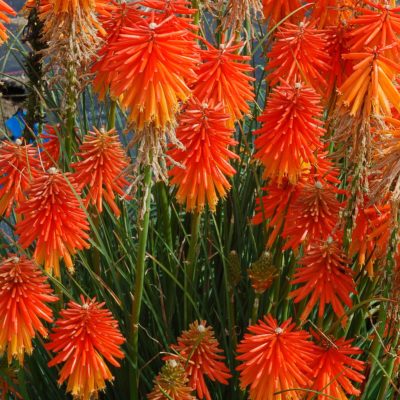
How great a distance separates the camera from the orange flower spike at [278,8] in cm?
310

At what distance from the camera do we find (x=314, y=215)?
2492mm

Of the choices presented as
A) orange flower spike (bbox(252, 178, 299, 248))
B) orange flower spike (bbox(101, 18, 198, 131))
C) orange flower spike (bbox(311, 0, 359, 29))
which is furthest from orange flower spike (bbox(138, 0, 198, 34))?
orange flower spike (bbox(311, 0, 359, 29))

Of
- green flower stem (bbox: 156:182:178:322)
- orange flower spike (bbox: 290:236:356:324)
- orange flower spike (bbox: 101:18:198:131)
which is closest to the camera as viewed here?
orange flower spike (bbox: 101:18:198:131)

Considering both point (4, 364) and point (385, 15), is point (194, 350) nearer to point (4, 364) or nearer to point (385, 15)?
point (4, 364)

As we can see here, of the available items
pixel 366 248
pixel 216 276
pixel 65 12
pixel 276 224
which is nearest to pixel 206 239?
pixel 216 276

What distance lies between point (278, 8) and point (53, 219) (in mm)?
1246

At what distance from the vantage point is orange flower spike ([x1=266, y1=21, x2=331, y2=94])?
2.69 m

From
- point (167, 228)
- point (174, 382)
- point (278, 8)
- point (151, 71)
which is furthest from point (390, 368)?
point (278, 8)

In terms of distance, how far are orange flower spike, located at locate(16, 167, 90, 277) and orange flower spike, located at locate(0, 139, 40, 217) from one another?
19cm

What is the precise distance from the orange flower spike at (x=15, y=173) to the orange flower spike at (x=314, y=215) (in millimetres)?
784

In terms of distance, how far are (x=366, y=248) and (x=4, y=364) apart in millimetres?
1196

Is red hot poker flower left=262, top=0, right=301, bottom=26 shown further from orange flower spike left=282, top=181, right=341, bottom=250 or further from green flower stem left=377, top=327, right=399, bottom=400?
green flower stem left=377, top=327, right=399, bottom=400

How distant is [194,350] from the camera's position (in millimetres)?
2439

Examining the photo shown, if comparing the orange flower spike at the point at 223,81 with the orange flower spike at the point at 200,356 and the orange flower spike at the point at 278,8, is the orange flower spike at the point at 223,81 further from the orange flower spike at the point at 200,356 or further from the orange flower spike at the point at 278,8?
the orange flower spike at the point at 200,356
